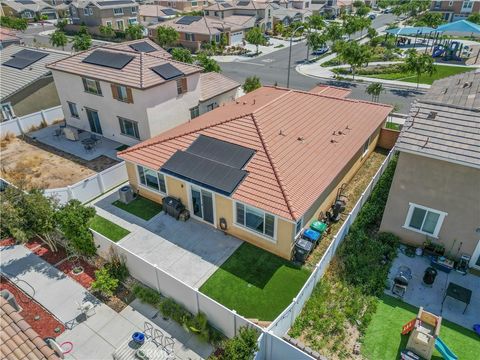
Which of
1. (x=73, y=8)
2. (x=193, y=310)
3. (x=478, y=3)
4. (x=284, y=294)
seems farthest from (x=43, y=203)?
(x=478, y=3)

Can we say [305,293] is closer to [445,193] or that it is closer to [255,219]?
[255,219]

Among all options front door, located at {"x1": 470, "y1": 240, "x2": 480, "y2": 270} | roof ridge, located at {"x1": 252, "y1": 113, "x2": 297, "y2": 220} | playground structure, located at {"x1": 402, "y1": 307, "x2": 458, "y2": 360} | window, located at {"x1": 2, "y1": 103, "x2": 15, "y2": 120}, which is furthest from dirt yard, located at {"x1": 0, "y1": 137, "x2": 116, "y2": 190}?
front door, located at {"x1": 470, "y1": 240, "x2": 480, "y2": 270}

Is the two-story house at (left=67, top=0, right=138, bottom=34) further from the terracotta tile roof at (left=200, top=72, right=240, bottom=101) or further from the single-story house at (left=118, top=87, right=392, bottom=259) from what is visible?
the single-story house at (left=118, top=87, right=392, bottom=259)

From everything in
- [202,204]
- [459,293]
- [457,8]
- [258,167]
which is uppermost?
[258,167]

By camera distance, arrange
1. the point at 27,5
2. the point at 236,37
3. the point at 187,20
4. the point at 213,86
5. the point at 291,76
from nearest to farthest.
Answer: the point at 213,86
the point at 291,76
the point at 187,20
the point at 236,37
the point at 27,5

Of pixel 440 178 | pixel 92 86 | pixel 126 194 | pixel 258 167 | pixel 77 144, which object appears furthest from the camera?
pixel 77 144

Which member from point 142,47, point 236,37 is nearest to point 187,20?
point 236,37

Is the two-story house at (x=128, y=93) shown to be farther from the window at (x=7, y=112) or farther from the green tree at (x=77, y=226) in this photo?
the green tree at (x=77, y=226)
